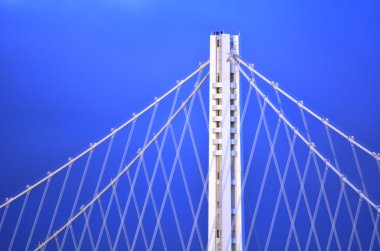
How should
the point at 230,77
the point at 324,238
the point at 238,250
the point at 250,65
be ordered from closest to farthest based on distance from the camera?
the point at 238,250 → the point at 230,77 → the point at 250,65 → the point at 324,238

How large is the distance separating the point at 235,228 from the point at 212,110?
164cm

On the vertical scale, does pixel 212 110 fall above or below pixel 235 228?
above

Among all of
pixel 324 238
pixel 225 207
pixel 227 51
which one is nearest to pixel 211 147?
pixel 225 207

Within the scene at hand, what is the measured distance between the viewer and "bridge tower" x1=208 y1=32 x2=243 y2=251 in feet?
27.1

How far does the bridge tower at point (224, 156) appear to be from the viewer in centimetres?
826

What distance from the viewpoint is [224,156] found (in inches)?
331

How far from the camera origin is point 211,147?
8.49 metres

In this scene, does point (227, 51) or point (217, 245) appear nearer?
point (217, 245)

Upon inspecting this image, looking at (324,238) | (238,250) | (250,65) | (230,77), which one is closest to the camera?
(238,250)

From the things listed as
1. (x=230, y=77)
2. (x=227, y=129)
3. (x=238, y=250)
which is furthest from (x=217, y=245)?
(x=230, y=77)

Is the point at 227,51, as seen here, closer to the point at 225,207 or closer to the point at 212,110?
the point at 212,110

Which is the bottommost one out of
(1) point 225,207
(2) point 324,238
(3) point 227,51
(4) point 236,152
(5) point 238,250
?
(5) point 238,250

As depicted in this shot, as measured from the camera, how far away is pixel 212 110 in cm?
859

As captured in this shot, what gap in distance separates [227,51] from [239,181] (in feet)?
6.11
